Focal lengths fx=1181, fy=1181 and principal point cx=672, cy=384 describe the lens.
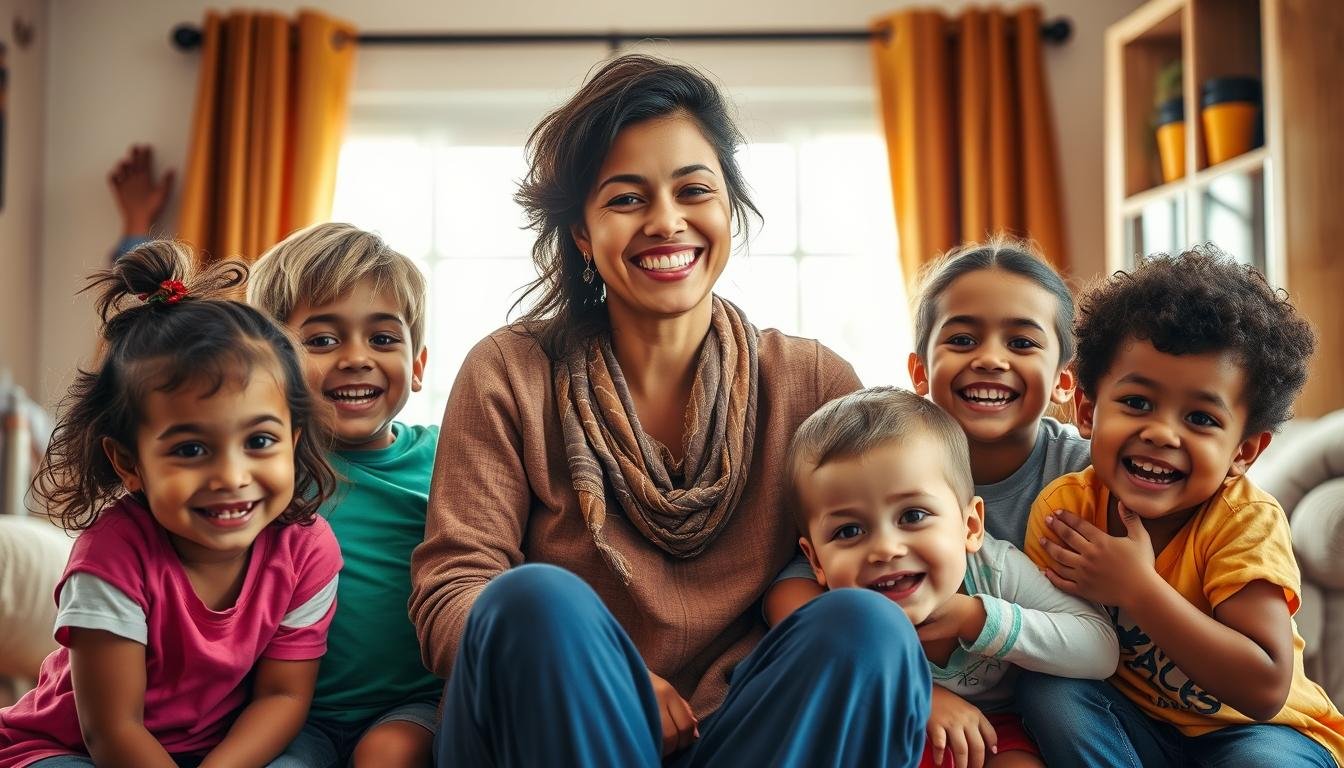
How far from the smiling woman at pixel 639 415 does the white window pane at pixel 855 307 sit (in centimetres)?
254

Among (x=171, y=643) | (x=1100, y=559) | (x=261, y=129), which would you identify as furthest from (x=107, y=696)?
(x=261, y=129)

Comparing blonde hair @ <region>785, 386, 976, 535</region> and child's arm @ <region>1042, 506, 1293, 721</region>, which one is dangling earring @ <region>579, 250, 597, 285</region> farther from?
child's arm @ <region>1042, 506, 1293, 721</region>

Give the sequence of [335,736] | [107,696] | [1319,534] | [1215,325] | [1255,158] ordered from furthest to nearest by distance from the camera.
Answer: [1255,158], [1319,534], [335,736], [1215,325], [107,696]

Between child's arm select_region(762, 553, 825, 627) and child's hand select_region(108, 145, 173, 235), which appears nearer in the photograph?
child's arm select_region(762, 553, 825, 627)

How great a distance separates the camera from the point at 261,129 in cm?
397

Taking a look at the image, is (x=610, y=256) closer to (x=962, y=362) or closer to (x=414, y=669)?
(x=962, y=362)

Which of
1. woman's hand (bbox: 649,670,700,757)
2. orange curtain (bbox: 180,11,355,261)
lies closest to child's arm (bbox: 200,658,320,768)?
woman's hand (bbox: 649,670,700,757)

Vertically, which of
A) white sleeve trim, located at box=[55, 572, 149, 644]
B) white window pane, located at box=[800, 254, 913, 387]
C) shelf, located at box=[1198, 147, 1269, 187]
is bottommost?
white sleeve trim, located at box=[55, 572, 149, 644]

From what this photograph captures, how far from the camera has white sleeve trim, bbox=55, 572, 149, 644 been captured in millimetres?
1194

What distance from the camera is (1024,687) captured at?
133 centimetres

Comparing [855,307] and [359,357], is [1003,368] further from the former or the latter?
[855,307]

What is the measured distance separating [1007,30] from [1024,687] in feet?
10.6

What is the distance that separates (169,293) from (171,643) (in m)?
0.39

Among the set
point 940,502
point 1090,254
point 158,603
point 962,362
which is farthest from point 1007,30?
point 158,603
